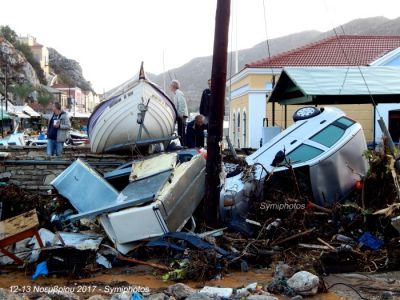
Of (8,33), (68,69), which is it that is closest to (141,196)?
(8,33)

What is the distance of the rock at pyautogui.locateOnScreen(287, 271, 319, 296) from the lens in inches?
227

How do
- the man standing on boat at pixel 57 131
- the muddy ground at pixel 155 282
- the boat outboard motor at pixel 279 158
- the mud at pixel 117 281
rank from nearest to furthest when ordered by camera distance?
the muddy ground at pixel 155 282
the mud at pixel 117 281
the boat outboard motor at pixel 279 158
the man standing on boat at pixel 57 131

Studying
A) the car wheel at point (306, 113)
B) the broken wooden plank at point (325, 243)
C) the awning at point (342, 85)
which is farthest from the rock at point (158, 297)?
the awning at point (342, 85)

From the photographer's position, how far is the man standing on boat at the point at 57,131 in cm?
1188

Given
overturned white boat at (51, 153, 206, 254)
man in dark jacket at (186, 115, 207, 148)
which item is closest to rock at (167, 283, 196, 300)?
overturned white boat at (51, 153, 206, 254)

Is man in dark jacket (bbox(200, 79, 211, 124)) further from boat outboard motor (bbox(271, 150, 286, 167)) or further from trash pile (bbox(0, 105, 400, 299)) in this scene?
boat outboard motor (bbox(271, 150, 286, 167))

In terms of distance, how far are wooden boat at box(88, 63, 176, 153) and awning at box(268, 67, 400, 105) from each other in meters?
3.57

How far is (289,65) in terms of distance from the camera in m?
27.6

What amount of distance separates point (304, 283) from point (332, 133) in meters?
4.07

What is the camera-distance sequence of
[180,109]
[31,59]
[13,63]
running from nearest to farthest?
[180,109] → [13,63] → [31,59]

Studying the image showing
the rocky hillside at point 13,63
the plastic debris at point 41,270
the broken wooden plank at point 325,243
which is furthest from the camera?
the rocky hillside at point 13,63

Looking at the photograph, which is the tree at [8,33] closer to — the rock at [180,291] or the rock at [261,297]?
the rock at [180,291]

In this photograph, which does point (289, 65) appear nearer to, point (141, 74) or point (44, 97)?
point (141, 74)

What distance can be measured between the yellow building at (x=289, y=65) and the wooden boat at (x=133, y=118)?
1359cm
